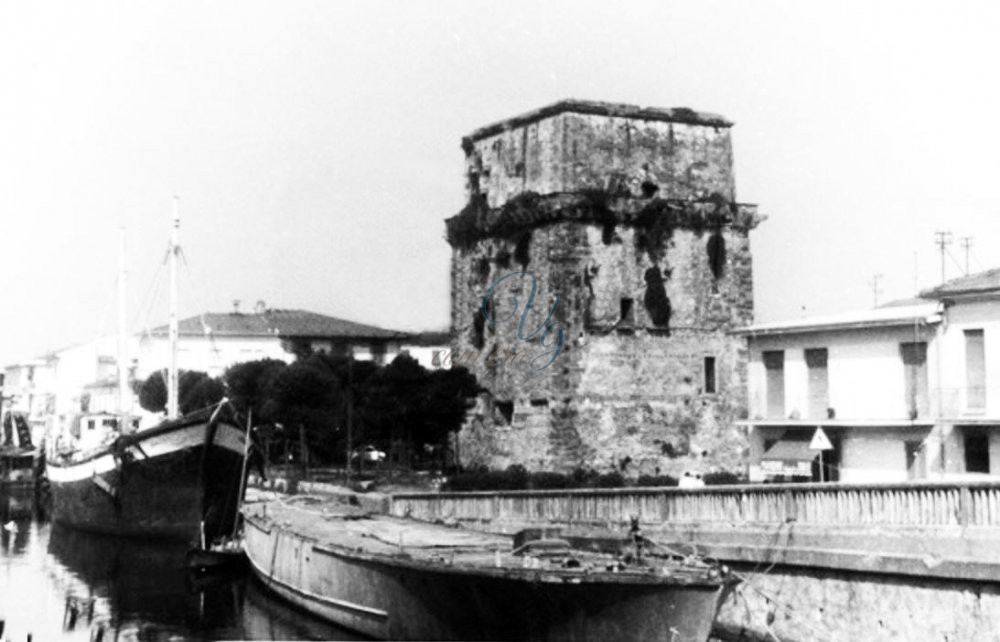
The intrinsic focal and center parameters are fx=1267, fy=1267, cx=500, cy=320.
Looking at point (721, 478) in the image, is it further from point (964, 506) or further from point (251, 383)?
point (964, 506)

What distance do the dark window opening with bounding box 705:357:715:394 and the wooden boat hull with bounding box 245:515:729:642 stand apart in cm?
2501

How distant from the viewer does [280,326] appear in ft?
262

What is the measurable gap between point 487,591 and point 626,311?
2777 centimetres

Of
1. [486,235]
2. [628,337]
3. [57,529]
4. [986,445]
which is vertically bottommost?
[57,529]

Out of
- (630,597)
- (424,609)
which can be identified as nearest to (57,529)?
(424,609)

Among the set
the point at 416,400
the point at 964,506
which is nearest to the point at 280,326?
the point at 416,400

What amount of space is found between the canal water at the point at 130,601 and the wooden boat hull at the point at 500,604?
1310 mm

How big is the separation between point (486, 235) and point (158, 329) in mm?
42184

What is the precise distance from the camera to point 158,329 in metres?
83.6

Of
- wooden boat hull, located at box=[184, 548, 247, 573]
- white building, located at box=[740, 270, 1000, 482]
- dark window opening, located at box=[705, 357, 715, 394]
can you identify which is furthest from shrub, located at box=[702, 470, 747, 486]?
wooden boat hull, located at box=[184, 548, 247, 573]

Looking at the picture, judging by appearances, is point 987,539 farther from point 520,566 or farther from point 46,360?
point 46,360

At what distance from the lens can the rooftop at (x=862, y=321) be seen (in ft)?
82.0

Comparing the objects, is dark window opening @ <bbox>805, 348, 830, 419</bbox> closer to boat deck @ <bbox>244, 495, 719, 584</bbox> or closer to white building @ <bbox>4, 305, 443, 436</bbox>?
boat deck @ <bbox>244, 495, 719, 584</bbox>

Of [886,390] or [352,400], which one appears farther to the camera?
[352,400]
